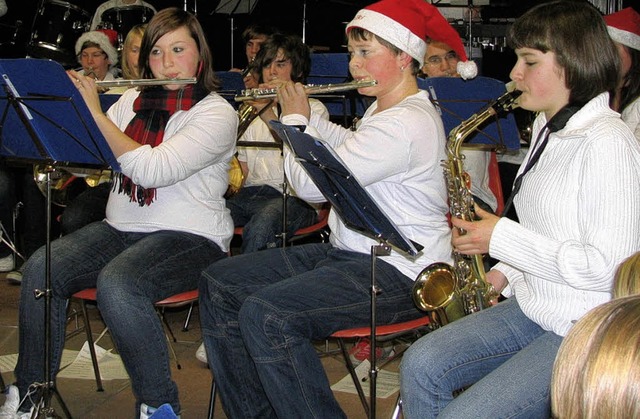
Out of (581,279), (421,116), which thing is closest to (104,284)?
(421,116)

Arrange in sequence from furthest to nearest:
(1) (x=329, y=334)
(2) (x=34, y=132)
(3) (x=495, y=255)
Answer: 1. (2) (x=34, y=132)
2. (1) (x=329, y=334)
3. (3) (x=495, y=255)

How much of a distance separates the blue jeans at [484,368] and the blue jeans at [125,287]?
37.3 inches

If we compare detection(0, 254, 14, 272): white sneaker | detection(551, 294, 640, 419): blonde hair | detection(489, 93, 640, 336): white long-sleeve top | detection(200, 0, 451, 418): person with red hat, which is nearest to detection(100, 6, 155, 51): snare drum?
detection(0, 254, 14, 272): white sneaker

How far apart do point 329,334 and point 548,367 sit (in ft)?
2.32

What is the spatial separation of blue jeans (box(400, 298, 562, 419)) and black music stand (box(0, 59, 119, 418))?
44.5 inches

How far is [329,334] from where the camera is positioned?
240 centimetres

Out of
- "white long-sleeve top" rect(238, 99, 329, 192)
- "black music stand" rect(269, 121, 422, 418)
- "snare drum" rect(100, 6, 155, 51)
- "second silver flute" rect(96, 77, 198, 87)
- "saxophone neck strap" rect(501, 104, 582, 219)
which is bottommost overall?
"white long-sleeve top" rect(238, 99, 329, 192)

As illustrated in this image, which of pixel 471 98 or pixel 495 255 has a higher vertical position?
pixel 471 98

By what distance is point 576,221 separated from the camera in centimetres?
196

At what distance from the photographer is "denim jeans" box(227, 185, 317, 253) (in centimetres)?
380

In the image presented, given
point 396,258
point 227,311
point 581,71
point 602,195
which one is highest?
point 581,71

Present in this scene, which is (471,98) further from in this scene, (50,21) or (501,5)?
(50,21)

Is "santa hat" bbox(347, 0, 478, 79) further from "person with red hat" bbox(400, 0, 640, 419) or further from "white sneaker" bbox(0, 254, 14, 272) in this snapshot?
"white sneaker" bbox(0, 254, 14, 272)

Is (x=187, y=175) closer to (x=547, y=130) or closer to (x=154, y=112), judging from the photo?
(x=154, y=112)
